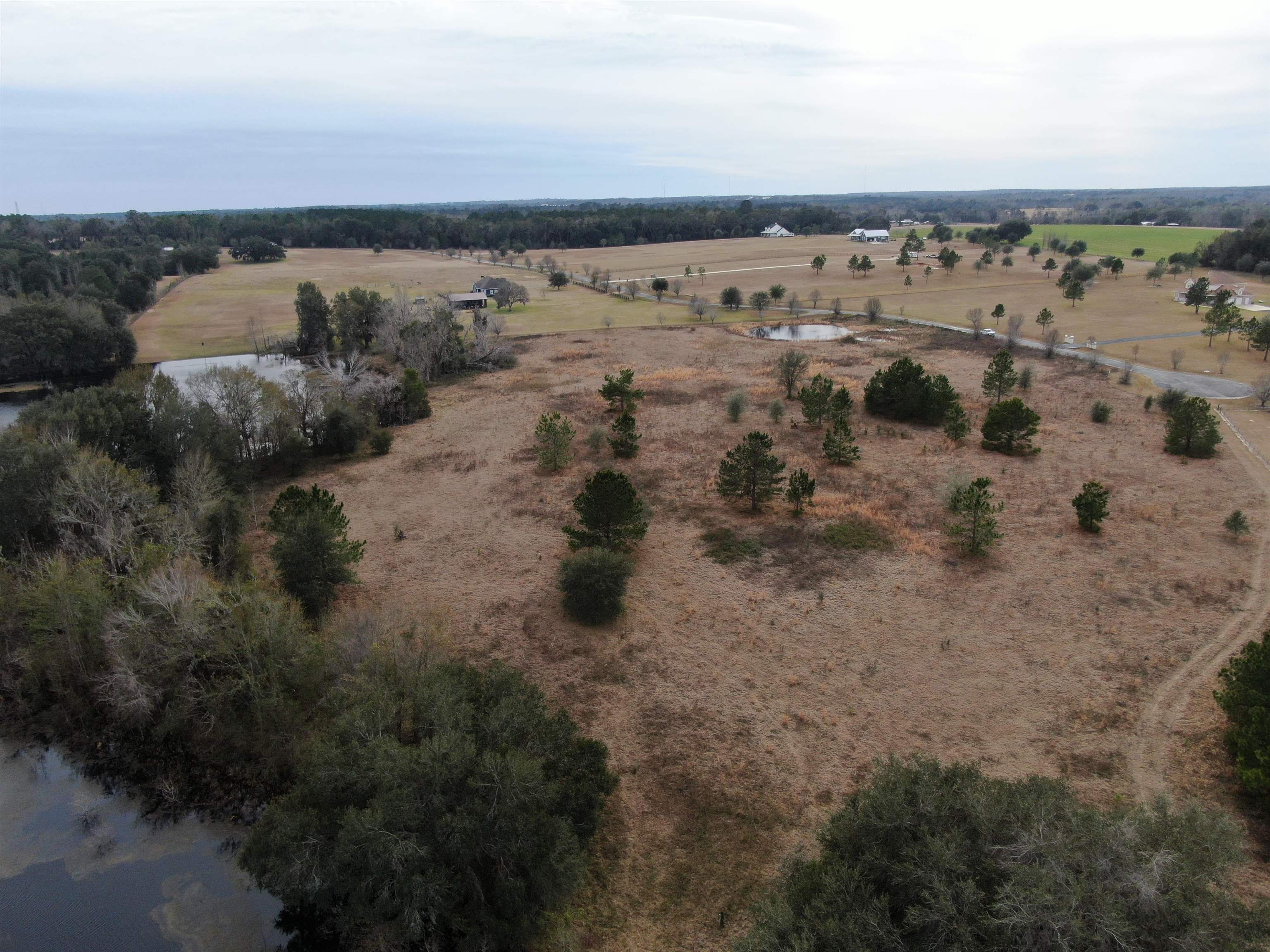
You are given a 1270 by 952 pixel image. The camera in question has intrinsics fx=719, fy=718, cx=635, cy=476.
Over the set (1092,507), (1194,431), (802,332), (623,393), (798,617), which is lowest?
(798,617)

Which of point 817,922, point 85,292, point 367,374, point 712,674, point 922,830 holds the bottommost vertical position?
point 712,674

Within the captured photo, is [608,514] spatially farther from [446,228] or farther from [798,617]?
[446,228]

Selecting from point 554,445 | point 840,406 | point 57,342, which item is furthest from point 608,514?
point 57,342

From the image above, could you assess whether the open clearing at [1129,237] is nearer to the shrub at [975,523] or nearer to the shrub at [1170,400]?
the shrub at [1170,400]

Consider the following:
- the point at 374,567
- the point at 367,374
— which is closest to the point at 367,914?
the point at 374,567

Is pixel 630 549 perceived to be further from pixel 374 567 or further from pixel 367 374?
pixel 367 374

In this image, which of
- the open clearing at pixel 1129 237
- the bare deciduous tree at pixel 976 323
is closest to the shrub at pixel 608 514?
the bare deciduous tree at pixel 976 323

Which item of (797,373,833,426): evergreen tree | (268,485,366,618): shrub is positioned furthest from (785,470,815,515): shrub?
(268,485,366,618): shrub

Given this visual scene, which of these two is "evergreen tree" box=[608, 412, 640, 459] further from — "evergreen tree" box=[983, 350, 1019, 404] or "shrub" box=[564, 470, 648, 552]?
"evergreen tree" box=[983, 350, 1019, 404]
